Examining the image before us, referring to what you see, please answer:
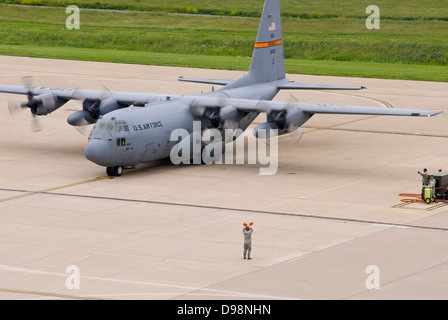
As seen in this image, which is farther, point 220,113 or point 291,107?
point 220,113

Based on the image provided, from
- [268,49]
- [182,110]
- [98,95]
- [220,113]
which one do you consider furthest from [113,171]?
[268,49]

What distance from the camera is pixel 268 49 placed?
4928 cm

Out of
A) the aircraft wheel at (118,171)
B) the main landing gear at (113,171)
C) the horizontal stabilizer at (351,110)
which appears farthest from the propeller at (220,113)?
the main landing gear at (113,171)

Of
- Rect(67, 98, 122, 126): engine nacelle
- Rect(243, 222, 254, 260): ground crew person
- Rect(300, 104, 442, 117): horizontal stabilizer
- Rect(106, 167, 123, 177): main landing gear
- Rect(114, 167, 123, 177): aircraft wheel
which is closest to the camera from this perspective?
Rect(243, 222, 254, 260): ground crew person

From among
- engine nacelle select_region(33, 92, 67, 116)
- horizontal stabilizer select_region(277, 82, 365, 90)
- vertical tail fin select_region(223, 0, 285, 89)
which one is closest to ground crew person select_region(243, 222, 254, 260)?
horizontal stabilizer select_region(277, 82, 365, 90)

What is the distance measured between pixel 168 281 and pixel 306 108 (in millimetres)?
18131

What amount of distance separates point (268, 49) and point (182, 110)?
8.32 meters

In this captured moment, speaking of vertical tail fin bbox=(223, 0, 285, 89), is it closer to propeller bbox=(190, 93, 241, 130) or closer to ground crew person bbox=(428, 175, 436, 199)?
propeller bbox=(190, 93, 241, 130)

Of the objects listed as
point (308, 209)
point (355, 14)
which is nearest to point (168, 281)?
point (308, 209)

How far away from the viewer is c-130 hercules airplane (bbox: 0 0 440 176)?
3966cm

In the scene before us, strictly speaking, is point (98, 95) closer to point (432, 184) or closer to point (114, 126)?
point (114, 126)

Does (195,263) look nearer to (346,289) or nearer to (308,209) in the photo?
(346,289)

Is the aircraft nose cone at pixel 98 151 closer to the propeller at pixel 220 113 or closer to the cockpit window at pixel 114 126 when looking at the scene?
the cockpit window at pixel 114 126

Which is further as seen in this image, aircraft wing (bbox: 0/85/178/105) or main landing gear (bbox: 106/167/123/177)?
aircraft wing (bbox: 0/85/178/105)
